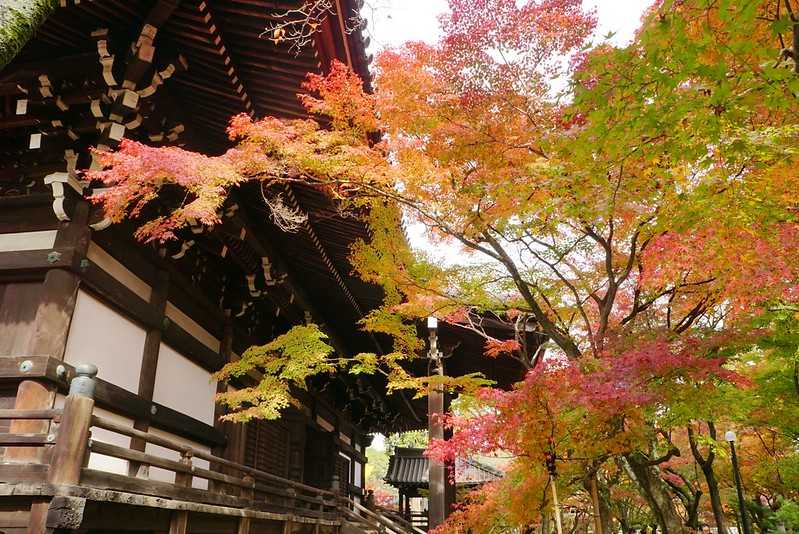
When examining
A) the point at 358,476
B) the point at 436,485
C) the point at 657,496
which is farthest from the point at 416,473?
the point at 657,496

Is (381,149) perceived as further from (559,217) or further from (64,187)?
(64,187)

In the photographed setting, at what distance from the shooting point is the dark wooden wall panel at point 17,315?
A: 532cm

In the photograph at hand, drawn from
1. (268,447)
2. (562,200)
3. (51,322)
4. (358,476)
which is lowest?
(358,476)

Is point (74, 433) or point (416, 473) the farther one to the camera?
point (416, 473)

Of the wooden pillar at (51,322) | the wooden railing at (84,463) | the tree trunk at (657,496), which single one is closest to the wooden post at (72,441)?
the wooden railing at (84,463)

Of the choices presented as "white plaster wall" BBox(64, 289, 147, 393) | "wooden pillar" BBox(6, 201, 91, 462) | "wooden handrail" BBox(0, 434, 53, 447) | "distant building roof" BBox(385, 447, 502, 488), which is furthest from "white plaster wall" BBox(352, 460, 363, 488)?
"wooden handrail" BBox(0, 434, 53, 447)

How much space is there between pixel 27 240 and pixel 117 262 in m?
0.91

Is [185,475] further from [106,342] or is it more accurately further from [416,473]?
[416,473]

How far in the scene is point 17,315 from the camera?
5.48 m

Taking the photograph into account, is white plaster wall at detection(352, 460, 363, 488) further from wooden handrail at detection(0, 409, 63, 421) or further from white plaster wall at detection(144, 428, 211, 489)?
wooden handrail at detection(0, 409, 63, 421)

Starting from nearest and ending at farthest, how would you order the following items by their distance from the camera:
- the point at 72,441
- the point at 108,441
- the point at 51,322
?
the point at 72,441, the point at 51,322, the point at 108,441

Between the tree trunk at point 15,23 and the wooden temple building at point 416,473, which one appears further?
the wooden temple building at point 416,473

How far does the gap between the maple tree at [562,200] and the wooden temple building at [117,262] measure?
477 mm

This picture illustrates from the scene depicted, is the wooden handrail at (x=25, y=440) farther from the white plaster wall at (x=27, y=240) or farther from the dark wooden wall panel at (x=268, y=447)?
the dark wooden wall panel at (x=268, y=447)
